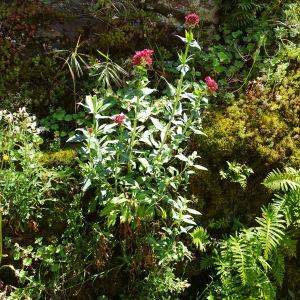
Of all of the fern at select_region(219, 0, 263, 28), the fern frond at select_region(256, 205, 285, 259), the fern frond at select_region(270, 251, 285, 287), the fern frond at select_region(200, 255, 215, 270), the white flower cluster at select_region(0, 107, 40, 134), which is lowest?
the fern frond at select_region(200, 255, 215, 270)

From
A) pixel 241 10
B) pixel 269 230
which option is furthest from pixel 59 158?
pixel 241 10

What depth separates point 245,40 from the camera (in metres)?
5.14

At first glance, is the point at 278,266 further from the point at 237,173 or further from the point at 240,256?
the point at 237,173

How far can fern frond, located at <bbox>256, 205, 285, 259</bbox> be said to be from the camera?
3.82 metres

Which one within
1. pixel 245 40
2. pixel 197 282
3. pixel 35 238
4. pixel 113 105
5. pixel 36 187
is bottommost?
pixel 197 282

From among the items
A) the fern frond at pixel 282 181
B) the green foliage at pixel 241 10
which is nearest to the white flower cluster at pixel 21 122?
the fern frond at pixel 282 181

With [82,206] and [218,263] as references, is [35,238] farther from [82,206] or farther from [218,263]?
[218,263]

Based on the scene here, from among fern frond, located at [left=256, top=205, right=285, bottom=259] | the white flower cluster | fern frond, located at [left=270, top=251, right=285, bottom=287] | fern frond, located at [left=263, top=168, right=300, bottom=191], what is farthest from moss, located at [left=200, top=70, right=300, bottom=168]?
the white flower cluster

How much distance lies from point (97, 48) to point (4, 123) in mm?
1375

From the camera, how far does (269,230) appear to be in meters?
3.87

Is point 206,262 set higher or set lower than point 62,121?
lower

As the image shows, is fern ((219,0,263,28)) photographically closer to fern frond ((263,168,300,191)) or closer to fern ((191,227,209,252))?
fern frond ((263,168,300,191))

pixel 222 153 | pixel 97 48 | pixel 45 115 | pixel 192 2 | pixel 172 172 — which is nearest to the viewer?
pixel 172 172

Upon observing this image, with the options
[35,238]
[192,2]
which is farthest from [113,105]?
[192,2]
